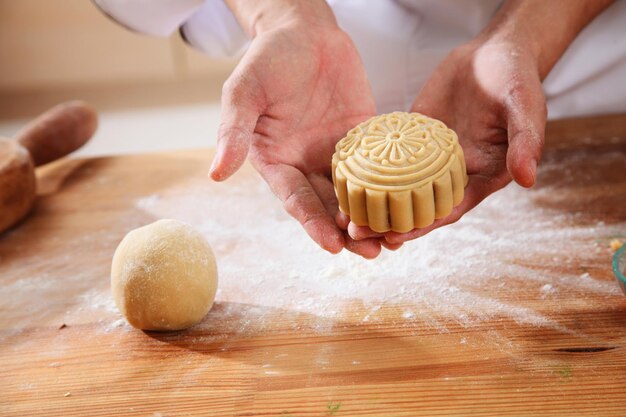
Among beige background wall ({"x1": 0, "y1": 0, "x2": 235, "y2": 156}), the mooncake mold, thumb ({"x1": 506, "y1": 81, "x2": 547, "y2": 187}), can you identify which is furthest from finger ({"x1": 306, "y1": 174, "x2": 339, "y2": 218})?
beige background wall ({"x1": 0, "y1": 0, "x2": 235, "y2": 156})

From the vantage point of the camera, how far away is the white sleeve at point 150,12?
7.11 feet

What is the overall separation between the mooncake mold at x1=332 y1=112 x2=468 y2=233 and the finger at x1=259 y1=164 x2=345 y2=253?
0.06 meters

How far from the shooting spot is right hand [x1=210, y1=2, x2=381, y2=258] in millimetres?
1538

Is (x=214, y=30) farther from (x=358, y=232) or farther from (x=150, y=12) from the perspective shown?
(x=358, y=232)

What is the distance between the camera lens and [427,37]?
2234 millimetres

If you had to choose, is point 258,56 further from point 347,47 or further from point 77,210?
point 77,210

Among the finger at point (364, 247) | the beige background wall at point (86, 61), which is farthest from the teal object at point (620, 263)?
the beige background wall at point (86, 61)

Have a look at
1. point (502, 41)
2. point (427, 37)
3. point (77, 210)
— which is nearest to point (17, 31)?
point (77, 210)

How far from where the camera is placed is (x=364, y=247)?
1.55 meters

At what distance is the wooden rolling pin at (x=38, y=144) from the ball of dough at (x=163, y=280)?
695mm

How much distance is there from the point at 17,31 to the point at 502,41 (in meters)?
3.99

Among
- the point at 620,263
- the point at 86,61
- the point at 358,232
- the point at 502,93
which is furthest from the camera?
the point at 86,61

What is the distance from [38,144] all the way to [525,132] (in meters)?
1.67

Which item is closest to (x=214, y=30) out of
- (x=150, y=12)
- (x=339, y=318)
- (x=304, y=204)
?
(x=150, y=12)
